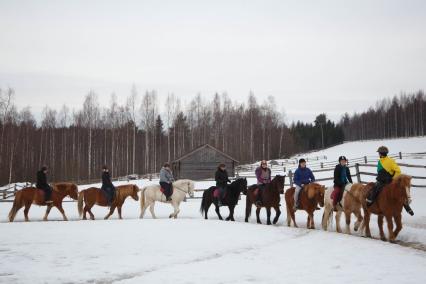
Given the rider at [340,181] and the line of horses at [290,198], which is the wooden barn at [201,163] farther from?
the rider at [340,181]

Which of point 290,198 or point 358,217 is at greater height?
point 290,198

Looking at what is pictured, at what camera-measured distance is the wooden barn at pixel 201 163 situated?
38219 millimetres

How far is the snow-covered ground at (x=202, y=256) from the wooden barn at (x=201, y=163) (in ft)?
89.6

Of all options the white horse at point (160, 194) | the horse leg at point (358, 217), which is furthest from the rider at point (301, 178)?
the white horse at point (160, 194)

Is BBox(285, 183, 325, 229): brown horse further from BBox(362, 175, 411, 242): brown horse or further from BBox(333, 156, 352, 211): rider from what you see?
BBox(362, 175, 411, 242): brown horse

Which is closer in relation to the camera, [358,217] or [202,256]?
[202,256]

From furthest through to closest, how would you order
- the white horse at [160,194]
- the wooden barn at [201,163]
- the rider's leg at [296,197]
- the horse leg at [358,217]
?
the wooden barn at [201,163]
the white horse at [160,194]
the rider's leg at [296,197]
the horse leg at [358,217]

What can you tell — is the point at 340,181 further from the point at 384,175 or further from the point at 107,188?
the point at 107,188

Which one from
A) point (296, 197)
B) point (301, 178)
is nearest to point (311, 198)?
point (296, 197)

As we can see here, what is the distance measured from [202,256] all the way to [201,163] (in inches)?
1238

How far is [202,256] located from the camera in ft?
23.1

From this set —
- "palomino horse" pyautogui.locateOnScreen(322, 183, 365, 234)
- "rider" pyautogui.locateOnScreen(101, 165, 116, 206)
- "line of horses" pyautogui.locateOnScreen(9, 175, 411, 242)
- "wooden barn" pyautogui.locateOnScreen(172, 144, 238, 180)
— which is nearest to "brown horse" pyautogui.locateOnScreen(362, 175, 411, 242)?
"line of horses" pyautogui.locateOnScreen(9, 175, 411, 242)

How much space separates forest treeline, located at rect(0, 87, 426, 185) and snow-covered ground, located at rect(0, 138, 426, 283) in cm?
3291

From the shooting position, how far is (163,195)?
15.3 metres
